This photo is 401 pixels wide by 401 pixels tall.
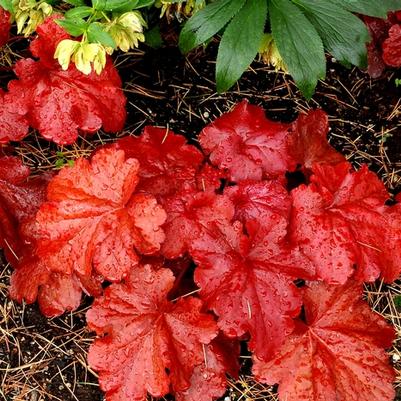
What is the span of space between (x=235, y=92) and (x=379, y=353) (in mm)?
974

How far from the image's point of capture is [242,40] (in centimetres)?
163

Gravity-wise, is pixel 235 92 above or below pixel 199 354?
above

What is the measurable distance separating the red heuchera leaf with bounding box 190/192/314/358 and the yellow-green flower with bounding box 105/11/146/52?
561mm

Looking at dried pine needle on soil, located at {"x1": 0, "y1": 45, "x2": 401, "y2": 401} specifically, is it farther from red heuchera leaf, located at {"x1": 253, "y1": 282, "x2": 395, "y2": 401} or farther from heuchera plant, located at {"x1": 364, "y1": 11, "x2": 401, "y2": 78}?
red heuchera leaf, located at {"x1": 253, "y1": 282, "x2": 395, "y2": 401}

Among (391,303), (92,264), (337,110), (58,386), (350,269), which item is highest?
(337,110)

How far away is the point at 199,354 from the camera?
1.72 metres

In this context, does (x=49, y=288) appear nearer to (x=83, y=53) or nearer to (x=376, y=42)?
(x=83, y=53)

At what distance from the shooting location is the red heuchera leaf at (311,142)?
1891 mm

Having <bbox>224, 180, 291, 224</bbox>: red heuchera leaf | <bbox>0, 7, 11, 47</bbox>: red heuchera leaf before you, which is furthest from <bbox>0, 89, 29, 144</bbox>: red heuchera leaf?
<bbox>224, 180, 291, 224</bbox>: red heuchera leaf

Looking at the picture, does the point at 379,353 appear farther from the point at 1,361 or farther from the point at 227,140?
the point at 1,361

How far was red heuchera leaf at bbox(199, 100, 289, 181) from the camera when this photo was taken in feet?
6.00

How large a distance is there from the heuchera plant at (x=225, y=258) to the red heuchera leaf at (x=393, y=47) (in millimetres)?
427

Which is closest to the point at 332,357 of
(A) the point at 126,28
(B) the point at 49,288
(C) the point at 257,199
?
(C) the point at 257,199

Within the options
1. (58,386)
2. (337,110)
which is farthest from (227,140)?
(58,386)
